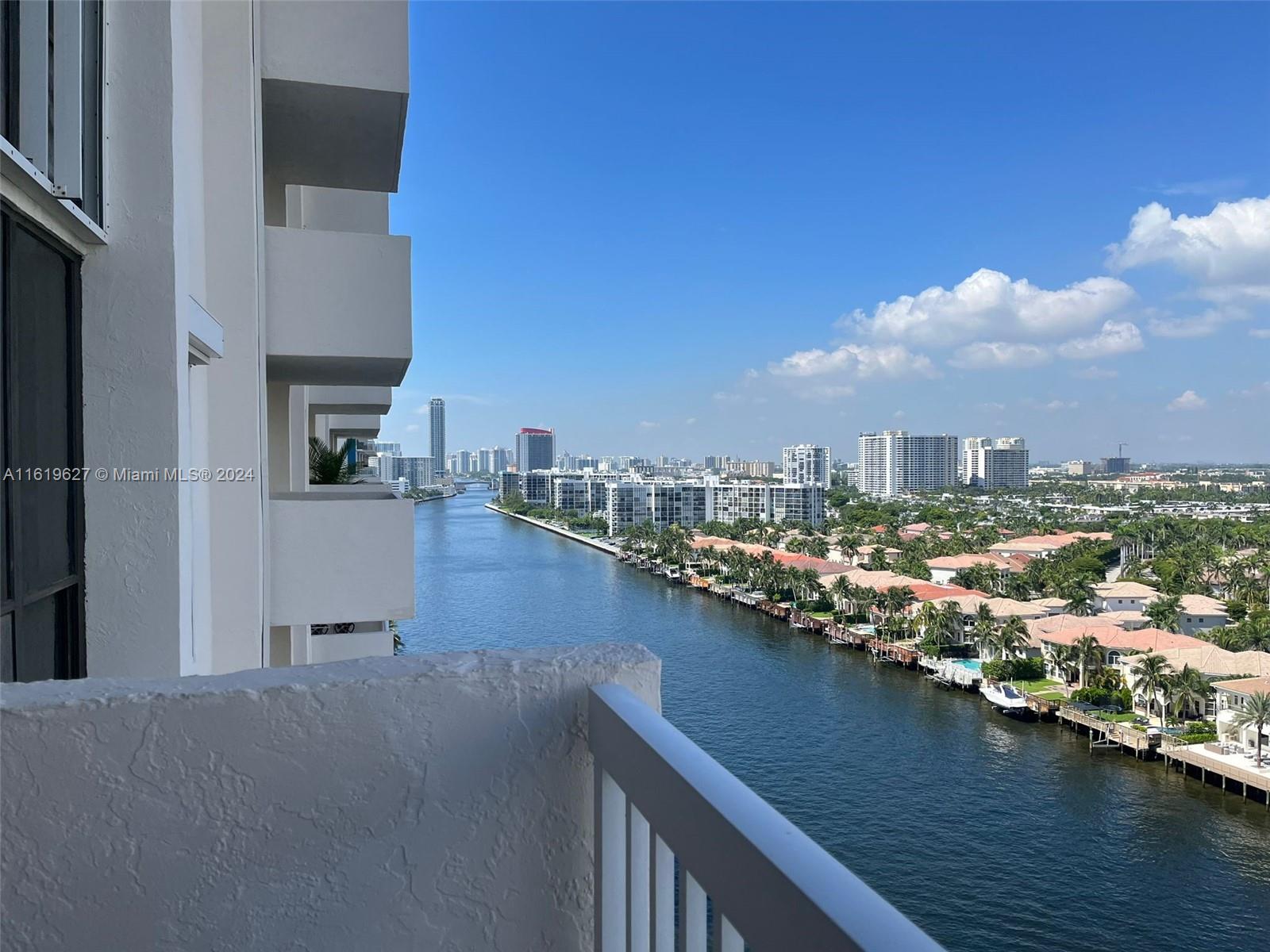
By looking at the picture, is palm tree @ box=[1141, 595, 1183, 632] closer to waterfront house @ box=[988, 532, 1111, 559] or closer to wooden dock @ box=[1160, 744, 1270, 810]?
wooden dock @ box=[1160, 744, 1270, 810]

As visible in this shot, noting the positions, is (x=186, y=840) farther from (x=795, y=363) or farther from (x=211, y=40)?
(x=795, y=363)

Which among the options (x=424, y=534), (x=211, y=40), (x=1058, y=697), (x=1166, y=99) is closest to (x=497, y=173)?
(x=424, y=534)

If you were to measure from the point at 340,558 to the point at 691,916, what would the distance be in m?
3.22

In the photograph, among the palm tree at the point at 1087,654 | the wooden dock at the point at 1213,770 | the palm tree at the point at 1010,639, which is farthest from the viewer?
the palm tree at the point at 1010,639

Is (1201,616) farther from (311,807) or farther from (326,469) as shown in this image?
(311,807)

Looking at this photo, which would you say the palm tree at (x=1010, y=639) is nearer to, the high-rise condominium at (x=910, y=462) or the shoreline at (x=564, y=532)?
the shoreline at (x=564, y=532)

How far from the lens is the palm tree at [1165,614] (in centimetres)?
3028

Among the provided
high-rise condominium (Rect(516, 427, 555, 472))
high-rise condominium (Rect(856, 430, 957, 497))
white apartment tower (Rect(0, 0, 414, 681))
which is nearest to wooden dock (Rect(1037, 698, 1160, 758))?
white apartment tower (Rect(0, 0, 414, 681))

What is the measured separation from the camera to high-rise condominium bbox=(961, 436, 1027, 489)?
3649 inches

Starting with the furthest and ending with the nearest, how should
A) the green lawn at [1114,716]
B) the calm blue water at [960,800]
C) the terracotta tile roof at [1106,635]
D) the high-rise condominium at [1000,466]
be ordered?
the high-rise condominium at [1000,466]
the terracotta tile roof at [1106,635]
the green lawn at [1114,716]
the calm blue water at [960,800]

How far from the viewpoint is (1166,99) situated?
67438 mm

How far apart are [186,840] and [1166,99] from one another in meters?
Answer: 86.1

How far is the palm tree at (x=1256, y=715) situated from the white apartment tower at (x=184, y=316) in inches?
931

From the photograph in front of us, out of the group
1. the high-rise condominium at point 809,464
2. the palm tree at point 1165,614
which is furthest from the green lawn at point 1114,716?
the high-rise condominium at point 809,464
